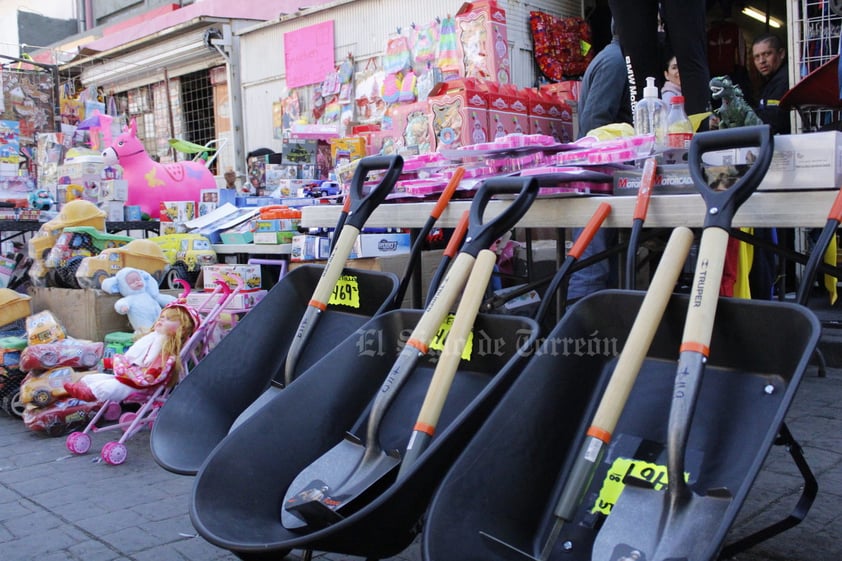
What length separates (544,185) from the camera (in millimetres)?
1785

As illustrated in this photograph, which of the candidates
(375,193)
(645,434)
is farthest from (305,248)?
(645,434)

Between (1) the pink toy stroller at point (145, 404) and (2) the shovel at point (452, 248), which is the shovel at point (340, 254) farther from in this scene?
(1) the pink toy stroller at point (145, 404)

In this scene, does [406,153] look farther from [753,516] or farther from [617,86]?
[753,516]

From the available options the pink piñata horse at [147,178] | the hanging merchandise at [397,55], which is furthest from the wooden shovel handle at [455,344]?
the hanging merchandise at [397,55]

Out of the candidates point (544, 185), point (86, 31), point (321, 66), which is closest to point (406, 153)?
point (544, 185)

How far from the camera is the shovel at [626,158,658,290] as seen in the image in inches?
61.3

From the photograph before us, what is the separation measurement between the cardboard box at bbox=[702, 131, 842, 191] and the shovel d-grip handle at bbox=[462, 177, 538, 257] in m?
0.39

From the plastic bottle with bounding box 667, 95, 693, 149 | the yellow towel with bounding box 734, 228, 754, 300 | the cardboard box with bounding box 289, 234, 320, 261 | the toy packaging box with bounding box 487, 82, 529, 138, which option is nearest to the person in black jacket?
the toy packaging box with bounding box 487, 82, 529, 138

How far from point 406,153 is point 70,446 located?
173 centimetres

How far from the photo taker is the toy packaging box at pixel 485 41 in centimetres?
559

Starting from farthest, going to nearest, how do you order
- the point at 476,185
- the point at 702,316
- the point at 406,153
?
the point at 406,153, the point at 476,185, the point at 702,316

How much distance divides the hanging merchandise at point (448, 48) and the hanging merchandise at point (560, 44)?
597mm

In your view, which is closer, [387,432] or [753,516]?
[387,432]

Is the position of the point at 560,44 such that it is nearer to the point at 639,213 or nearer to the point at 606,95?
the point at 606,95
